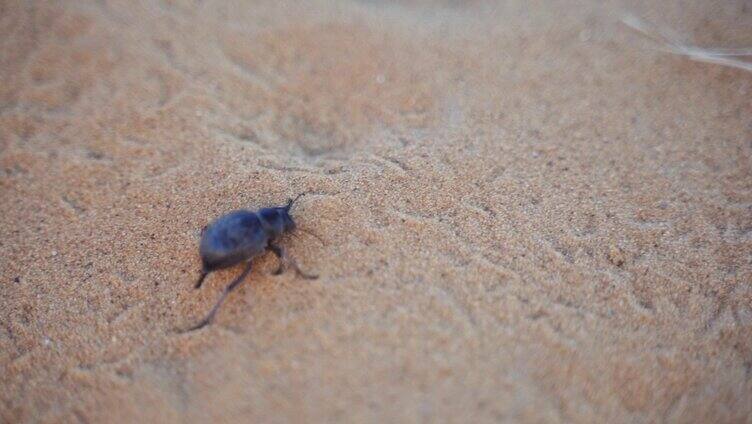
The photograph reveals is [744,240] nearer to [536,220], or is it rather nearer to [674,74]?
[536,220]

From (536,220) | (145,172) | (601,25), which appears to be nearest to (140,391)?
(145,172)

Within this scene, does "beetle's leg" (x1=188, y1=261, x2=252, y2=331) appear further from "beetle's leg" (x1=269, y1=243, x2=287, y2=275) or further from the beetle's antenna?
the beetle's antenna

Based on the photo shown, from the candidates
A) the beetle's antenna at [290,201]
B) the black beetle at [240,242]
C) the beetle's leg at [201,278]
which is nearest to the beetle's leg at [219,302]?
the black beetle at [240,242]

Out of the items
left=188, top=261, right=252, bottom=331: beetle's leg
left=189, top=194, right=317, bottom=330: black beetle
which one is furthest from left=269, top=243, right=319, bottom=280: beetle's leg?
left=188, top=261, right=252, bottom=331: beetle's leg

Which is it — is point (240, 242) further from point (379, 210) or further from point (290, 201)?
point (379, 210)

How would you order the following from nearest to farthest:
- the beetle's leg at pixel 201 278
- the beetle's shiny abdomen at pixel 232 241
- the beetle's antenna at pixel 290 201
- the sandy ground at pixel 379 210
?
the sandy ground at pixel 379 210, the beetle's shiny abdomen at pixel 232 241, the beetle's leg at pixel 201 278, the beetle's antenna at pixel 290 201

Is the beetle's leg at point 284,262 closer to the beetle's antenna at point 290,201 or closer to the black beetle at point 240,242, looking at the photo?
the black beetle at point 240,242

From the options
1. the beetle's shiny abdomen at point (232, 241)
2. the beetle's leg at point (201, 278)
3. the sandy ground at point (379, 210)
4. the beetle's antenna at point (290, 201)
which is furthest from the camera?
the beetle's antenna at point (290, 201)
